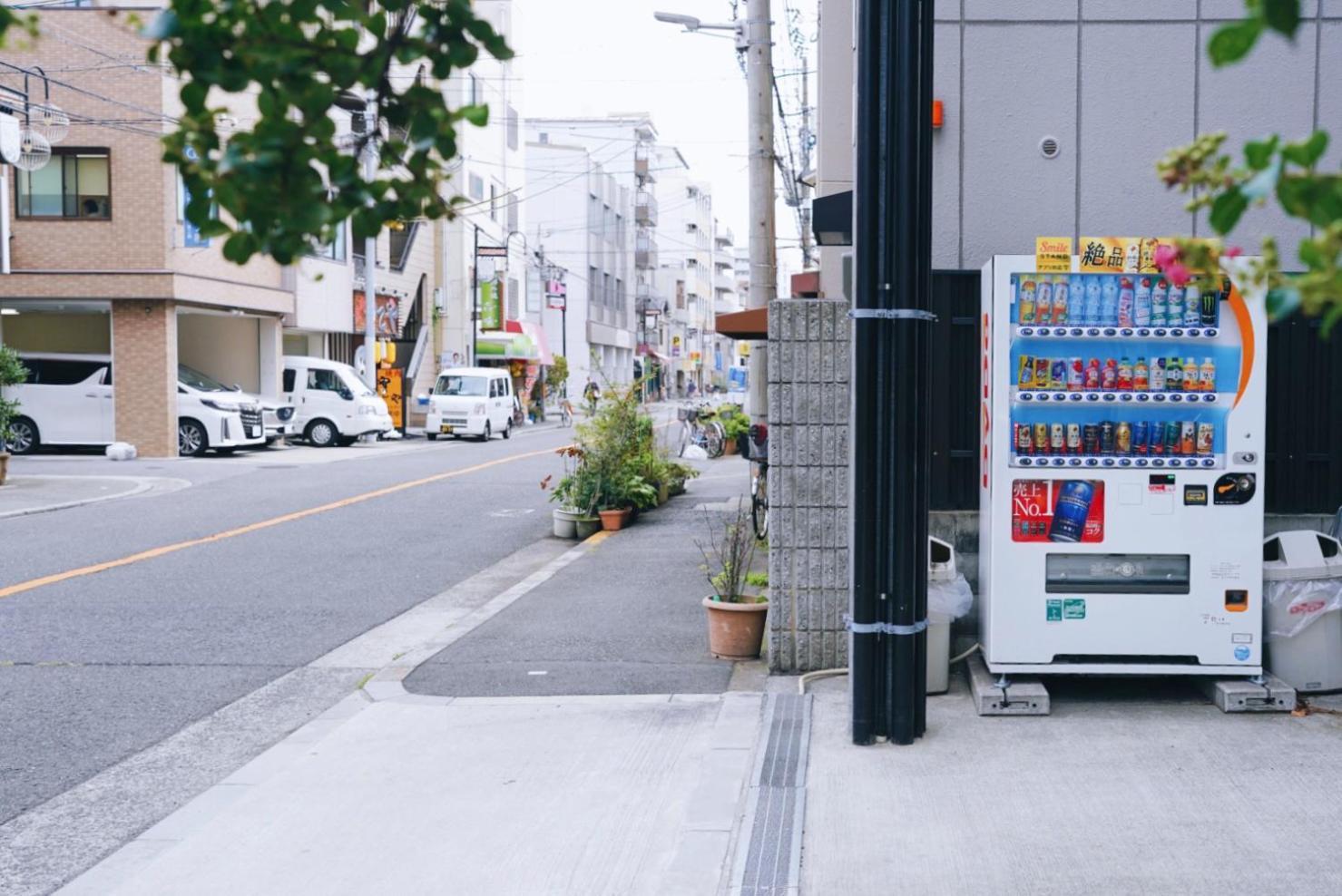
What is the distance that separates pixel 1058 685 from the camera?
7062mm

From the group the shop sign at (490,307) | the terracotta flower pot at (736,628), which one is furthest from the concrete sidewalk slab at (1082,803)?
the shop sign at (490,307)

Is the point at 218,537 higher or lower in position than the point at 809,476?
lower

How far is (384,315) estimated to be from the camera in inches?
1592

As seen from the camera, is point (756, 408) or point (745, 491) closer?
point (756, 408)

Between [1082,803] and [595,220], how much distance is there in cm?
6757

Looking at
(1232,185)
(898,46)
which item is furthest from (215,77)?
(898,46)

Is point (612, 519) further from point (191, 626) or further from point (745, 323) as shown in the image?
point (191, 626)

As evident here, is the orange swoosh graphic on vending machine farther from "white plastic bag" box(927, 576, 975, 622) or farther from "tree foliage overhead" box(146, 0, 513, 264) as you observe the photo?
"tree foliage overhead" box(146, 0, 513, 264)

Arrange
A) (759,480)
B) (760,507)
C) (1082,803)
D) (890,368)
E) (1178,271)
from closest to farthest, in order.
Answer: (1178,271) < (1082,803) < (890,368) < (760,507) < (759,480)

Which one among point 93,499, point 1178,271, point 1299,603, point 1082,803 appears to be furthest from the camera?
point 93,499

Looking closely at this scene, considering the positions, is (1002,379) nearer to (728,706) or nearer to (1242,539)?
(1242,539)

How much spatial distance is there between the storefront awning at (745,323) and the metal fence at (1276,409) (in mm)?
1954

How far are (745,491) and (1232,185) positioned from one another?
18.0 m

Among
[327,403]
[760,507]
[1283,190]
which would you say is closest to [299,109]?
[1283,190]
